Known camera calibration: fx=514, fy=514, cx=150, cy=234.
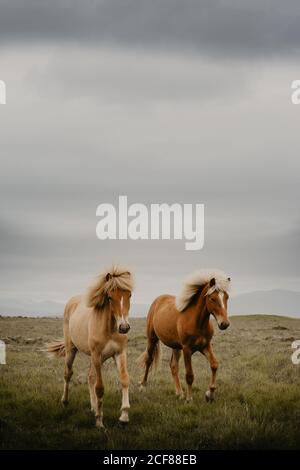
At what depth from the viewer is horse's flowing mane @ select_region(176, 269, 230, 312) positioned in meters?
10.9

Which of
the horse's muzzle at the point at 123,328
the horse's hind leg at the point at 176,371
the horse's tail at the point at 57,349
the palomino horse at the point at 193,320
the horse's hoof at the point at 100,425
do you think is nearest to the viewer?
the horse's muzzle at the point at 123,328

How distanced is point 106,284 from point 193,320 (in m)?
2.91

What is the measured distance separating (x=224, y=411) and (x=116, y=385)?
12.4ft

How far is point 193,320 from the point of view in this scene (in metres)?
11.3

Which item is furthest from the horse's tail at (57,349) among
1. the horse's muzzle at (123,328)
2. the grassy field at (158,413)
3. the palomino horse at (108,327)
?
the horse's muzzle at (123,328)

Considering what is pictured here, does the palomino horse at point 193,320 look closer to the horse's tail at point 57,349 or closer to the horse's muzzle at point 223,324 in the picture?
the horse's muzzle at point 223,324

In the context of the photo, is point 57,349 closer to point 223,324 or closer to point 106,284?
point 106,284

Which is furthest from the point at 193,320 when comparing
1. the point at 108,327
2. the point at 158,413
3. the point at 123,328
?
the point at 123,328

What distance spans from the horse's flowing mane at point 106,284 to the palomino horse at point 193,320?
2239 mm

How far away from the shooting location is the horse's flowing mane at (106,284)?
8.97m

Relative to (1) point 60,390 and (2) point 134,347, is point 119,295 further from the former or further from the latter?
(2) point 134,347

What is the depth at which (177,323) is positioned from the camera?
11992 millimetres

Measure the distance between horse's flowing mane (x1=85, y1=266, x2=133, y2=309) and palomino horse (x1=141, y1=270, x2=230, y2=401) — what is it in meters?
2.24
